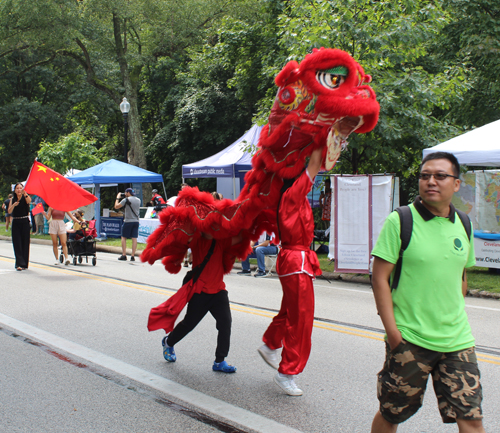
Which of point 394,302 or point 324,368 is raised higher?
point 394,302

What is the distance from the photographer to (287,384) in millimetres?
4387

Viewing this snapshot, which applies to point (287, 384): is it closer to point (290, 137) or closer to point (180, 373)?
point (180, 373)

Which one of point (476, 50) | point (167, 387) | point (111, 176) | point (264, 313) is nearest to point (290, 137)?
point (167, 387)

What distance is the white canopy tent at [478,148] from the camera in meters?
10.2

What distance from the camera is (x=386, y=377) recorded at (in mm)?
2764

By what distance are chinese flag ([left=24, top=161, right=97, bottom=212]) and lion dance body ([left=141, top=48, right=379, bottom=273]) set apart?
6.84m

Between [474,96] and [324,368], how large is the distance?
45.4 ft

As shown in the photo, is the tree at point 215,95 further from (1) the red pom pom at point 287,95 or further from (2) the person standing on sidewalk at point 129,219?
(1) the red pom pom at point 287,95

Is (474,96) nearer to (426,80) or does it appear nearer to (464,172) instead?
(426,80)

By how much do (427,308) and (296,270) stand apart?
1596 mm

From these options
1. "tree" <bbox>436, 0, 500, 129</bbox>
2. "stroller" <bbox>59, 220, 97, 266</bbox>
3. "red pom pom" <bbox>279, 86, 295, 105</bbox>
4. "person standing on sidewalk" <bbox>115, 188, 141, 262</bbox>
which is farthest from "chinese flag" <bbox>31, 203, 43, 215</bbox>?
"tree" <bbox>436, 0, 500, 129</bbox>

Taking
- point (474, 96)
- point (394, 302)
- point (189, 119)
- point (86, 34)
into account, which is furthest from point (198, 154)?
point (394, 302)

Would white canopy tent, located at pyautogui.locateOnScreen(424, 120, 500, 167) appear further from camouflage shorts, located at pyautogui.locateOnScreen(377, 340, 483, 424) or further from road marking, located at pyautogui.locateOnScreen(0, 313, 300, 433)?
camouflage shorts, located at pyautogui.locateOnScreen(377, 340, 483, 424)

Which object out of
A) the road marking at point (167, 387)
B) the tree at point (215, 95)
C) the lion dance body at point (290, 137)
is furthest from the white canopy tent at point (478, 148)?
the tree at point (215, 95)
